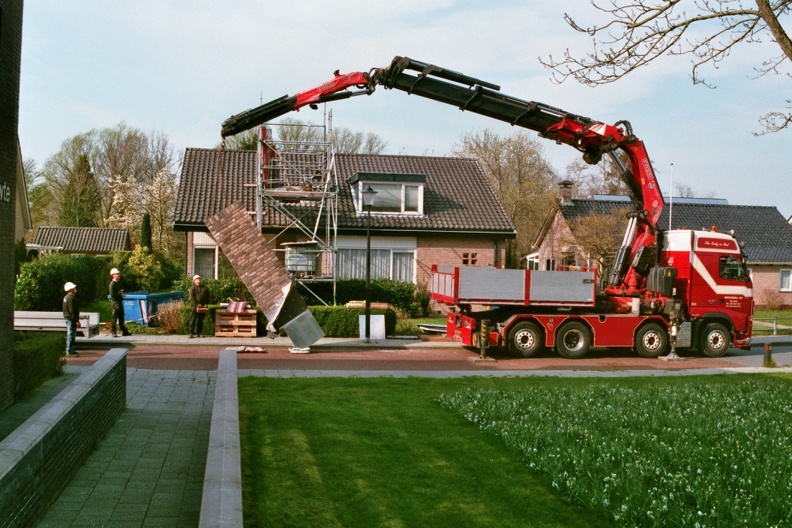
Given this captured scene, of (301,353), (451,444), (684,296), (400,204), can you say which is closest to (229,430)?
(451,444)

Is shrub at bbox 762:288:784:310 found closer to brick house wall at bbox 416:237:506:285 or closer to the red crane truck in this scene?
brick house wall at bbox 416:237:506:285

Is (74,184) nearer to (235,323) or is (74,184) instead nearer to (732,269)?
(235,323)

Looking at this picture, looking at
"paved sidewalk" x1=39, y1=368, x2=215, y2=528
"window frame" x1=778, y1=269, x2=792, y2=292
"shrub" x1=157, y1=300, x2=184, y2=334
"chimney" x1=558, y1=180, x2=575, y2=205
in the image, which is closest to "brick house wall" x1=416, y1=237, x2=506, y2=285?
"shrub" x1=157, y1=300, x2=184, y2=334

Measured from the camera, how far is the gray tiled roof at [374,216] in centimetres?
3009

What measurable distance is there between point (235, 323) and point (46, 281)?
22.3 ft

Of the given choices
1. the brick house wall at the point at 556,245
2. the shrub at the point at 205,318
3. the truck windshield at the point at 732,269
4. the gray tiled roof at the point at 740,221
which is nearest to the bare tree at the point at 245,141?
the brick house wall at the point at 556,245

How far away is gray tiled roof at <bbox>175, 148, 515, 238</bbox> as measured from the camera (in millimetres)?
30094

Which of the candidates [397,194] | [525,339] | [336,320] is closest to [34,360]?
[525,339]

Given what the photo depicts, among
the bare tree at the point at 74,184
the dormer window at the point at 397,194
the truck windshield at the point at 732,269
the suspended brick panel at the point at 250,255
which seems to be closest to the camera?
the truck windshield at the point at 732,269

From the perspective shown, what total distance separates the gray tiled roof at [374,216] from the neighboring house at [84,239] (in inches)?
1029

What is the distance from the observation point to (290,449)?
338 inches

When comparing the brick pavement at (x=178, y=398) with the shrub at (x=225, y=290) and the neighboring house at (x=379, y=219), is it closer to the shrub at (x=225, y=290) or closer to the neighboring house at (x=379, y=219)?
the shrub at (x=225, y=290)

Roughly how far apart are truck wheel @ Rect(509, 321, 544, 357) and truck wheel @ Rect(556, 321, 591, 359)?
1.66ft

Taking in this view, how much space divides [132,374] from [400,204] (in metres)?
17.7
